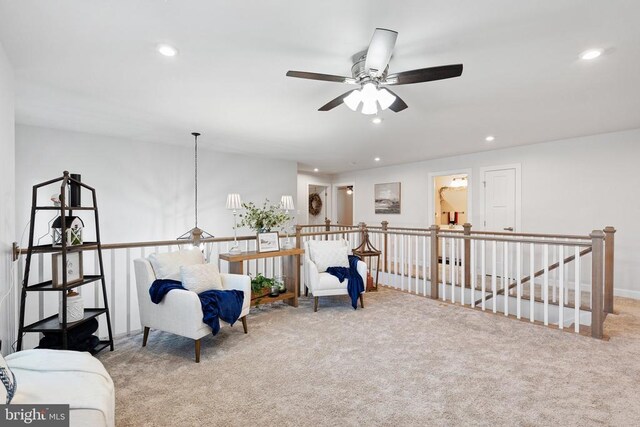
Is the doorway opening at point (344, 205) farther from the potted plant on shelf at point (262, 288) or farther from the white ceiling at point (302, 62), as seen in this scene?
the potted plant on shelf at point (262, 288)

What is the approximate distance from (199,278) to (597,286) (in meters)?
3.82

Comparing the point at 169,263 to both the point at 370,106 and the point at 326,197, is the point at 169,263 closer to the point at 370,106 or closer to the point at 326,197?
the point at 370,106

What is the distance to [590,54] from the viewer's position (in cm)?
232

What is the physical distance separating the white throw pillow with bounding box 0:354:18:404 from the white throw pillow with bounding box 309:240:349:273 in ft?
10.1

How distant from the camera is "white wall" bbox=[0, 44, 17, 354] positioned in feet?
7.28

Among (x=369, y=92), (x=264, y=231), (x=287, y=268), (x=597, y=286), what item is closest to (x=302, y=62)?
(x=369, y=92)

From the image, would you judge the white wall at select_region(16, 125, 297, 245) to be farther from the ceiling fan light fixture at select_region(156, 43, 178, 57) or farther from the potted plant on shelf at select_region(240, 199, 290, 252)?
the ceiling fan light fixture at select_region(156, 43, 178, 57)

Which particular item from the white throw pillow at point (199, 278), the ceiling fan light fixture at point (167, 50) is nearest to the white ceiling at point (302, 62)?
the ceiling fan light fixture at point (167, 50)

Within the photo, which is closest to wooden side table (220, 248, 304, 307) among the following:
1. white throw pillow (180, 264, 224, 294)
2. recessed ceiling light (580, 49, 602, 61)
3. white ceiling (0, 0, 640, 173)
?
white throw pillow (180, 264, 224, 294)

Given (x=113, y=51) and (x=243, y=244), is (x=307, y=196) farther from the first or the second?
(x=113, y=51)

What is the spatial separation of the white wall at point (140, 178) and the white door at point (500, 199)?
4561 millimetres

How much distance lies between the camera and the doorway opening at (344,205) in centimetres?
987

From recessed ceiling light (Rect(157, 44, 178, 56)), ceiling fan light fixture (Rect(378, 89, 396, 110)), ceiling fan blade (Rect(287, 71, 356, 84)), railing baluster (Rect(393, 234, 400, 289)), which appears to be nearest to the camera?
ceiling fan blade (Rect(287, 71, 356, 84))

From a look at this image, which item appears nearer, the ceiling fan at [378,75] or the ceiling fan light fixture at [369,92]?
the ceiling fan at [378,75]
